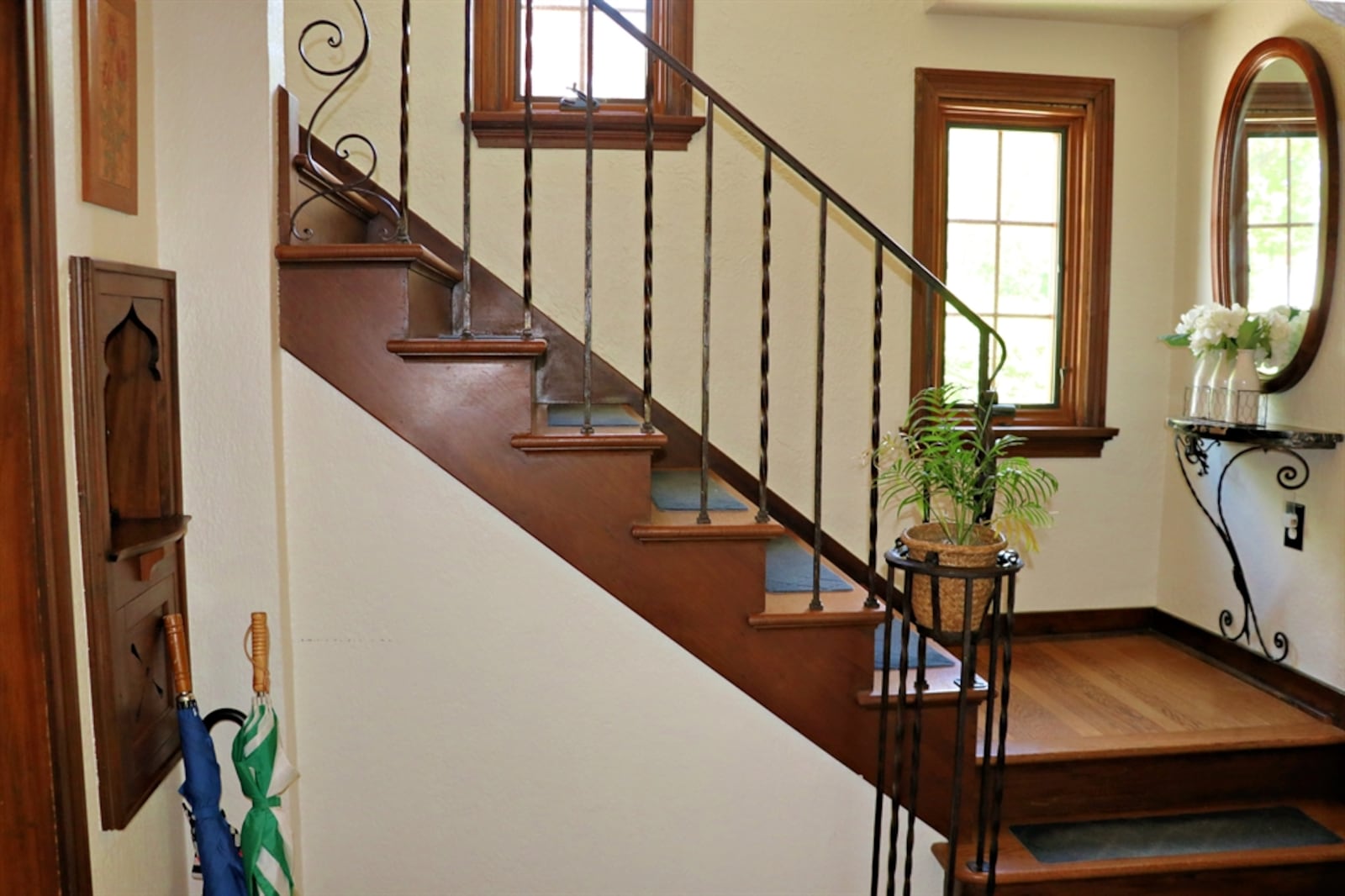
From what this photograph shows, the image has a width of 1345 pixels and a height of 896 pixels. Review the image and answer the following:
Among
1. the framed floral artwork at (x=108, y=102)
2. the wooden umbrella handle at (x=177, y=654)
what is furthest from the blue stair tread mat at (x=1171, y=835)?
the framed floral artwork at (x=108, y=102)

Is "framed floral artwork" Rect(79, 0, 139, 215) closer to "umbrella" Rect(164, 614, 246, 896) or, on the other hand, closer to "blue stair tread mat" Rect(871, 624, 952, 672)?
"umbrella" Rect(164, 614, 246, 896)

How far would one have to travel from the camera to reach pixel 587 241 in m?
2.32

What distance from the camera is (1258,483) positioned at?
3.27 meters

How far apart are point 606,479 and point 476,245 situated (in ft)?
4.38

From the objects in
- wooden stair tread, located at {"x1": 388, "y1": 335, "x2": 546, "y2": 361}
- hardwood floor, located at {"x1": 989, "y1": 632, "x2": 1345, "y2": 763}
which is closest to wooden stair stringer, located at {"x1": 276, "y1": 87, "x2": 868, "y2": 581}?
hardwood floor, located at {"x1": 989, "y1": 632, "x2": 1345, "y2": 763}

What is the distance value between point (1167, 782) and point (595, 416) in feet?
5.95

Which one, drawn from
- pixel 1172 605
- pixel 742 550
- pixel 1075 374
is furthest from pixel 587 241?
pixel 1172 605

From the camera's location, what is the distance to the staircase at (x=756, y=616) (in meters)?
2.32

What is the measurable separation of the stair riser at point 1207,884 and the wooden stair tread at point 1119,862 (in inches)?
0.6

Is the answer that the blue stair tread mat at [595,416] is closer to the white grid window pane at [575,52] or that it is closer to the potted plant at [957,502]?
the potted plant at [957,502]

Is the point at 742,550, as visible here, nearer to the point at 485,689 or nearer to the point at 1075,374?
the point at 485,689

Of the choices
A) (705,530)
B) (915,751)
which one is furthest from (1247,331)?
(705,530)

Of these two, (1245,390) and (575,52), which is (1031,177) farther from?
(575,52)

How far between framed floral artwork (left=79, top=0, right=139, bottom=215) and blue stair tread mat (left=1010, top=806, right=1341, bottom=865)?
7.97 feet
